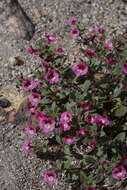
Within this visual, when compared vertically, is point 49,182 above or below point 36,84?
below

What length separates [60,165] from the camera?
286cm

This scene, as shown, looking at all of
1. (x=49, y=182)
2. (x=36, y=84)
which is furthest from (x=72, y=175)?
(x=36, y=84)

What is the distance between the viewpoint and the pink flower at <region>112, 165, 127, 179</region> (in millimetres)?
2798

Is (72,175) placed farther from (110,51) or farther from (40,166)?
(110,51)

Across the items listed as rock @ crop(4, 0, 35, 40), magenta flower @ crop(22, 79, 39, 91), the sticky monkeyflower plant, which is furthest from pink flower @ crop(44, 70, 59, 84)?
rock @ crop(4, 0, 35, 40)

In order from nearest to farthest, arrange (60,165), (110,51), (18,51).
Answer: (60,165) < (110,51) < (18,51)

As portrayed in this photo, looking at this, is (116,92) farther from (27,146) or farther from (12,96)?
(12,96)

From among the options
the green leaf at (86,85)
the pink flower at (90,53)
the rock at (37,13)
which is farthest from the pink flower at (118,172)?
the rock at (37,13)

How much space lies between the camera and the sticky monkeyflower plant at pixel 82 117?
9.48 feet

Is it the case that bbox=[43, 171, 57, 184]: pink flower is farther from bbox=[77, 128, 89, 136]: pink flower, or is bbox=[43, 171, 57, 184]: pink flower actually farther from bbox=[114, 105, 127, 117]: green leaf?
bbox=[114, 105, 127, 117]: green leaf

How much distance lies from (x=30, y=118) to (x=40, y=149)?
1.21 ft

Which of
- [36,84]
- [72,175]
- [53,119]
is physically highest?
[36,84]

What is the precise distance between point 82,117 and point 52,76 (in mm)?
369

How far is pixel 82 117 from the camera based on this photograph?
9.52ft
